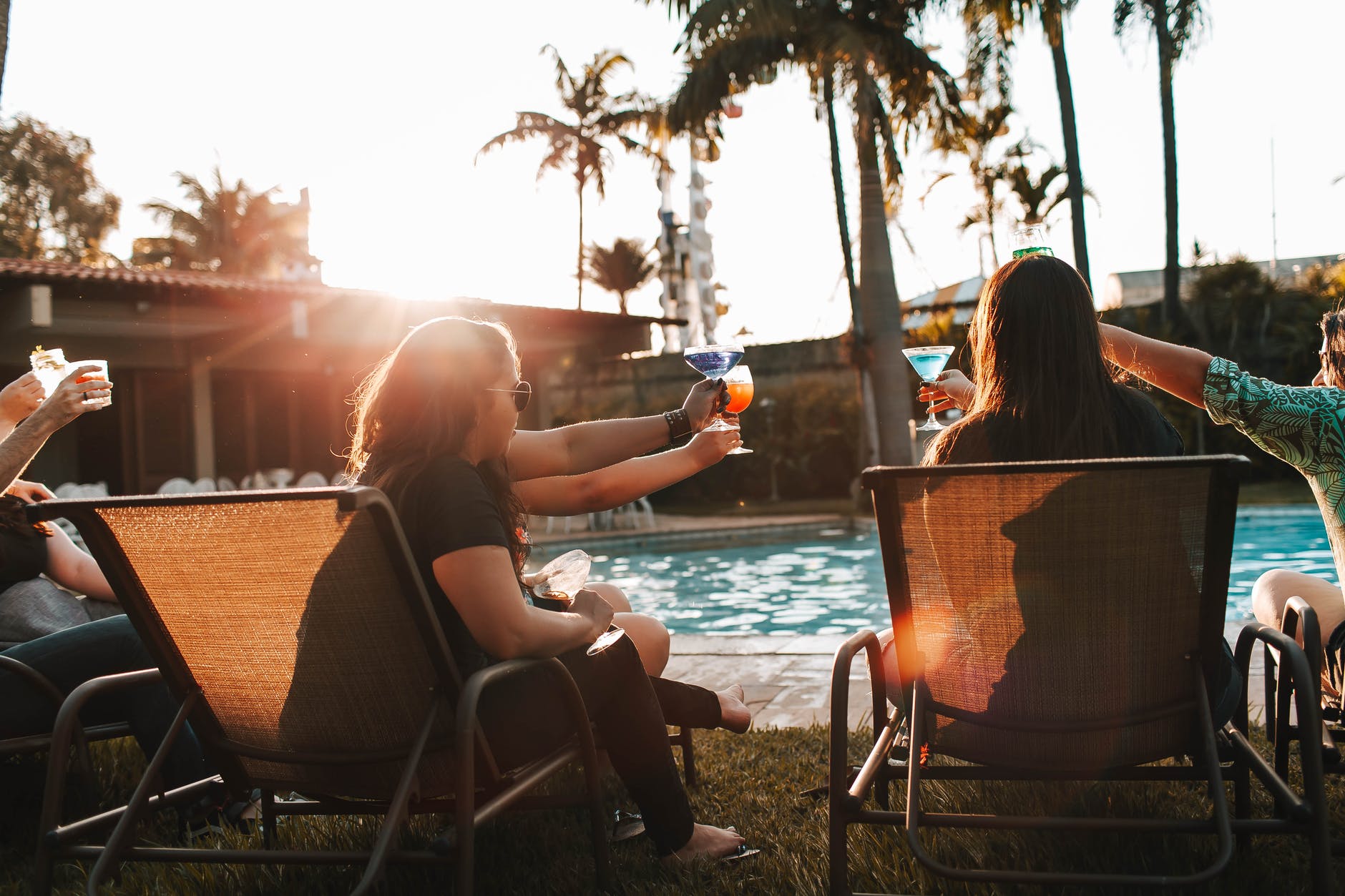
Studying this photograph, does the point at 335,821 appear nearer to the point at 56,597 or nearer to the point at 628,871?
the point at 628,871

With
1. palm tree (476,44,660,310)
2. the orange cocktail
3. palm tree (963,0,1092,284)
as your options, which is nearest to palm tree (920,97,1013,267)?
palm tree (963,0,1092,284)

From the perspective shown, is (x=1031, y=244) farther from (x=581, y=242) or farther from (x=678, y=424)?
(x=581, y=242)

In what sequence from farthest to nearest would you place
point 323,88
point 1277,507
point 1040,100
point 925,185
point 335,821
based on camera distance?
point 925,185 < point 1040,100 < point 1277,507 < point 323,88 < point 335,821

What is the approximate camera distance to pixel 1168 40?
15.2m

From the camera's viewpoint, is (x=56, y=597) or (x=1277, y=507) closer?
(x=56, y=597)

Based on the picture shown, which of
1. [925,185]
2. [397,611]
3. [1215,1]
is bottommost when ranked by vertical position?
[397,611]

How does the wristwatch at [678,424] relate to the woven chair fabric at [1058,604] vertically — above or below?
above

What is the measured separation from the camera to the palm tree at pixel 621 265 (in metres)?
35.5

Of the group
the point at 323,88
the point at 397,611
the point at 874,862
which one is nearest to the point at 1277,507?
the point at 323,88

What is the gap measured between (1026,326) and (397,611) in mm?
1416

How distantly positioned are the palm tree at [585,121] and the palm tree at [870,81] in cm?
894

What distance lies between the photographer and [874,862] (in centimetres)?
221

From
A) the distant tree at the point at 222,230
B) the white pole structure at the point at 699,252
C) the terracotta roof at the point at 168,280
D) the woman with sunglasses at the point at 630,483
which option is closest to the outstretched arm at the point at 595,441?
the woman with sunglasses at the point at 630,483

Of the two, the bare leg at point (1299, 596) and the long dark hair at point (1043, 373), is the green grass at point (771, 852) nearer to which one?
the bare leg at point (1299, 596)
